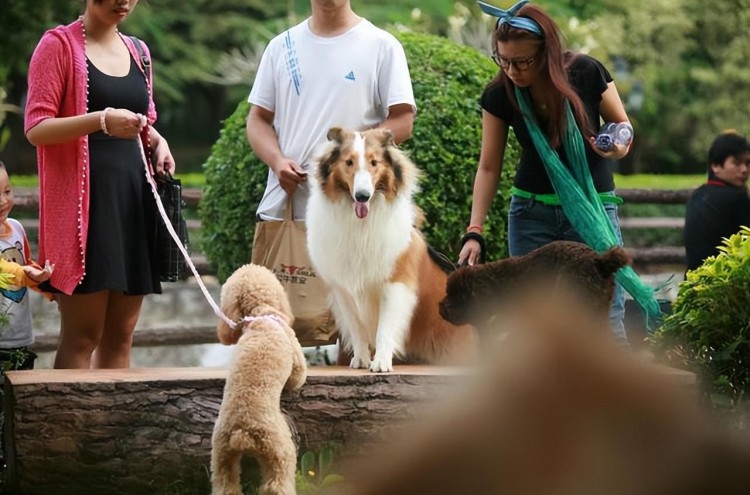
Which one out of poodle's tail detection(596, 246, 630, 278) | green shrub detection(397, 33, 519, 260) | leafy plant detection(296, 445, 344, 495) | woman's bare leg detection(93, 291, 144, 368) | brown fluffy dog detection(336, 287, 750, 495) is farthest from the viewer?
green shrub detection(397, 33, 519, 260)

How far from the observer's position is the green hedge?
275 inches

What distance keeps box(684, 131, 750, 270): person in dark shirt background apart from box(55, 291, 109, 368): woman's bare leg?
4721 mm

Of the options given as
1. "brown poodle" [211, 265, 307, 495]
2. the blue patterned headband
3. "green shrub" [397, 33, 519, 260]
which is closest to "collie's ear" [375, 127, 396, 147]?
the blue patterned headband


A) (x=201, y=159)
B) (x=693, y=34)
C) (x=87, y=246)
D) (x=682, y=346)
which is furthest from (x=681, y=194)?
(x=201, y=159)

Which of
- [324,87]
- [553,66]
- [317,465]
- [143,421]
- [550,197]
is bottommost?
[317,465]

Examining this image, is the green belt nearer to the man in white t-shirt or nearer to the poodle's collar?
the man in white t-shirt

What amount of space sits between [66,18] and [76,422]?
18966 millimetres

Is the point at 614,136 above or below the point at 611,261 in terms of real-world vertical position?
above

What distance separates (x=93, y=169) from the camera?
15.9 feet

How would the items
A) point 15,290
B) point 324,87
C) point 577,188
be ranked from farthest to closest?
point 324,87 → point 15,290 → point 577,188

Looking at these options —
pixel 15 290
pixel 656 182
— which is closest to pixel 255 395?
pixel 15 290

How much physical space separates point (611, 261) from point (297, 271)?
103 inches

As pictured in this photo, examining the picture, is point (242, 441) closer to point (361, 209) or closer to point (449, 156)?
point (361, 209)

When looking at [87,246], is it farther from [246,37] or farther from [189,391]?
[246,37]
